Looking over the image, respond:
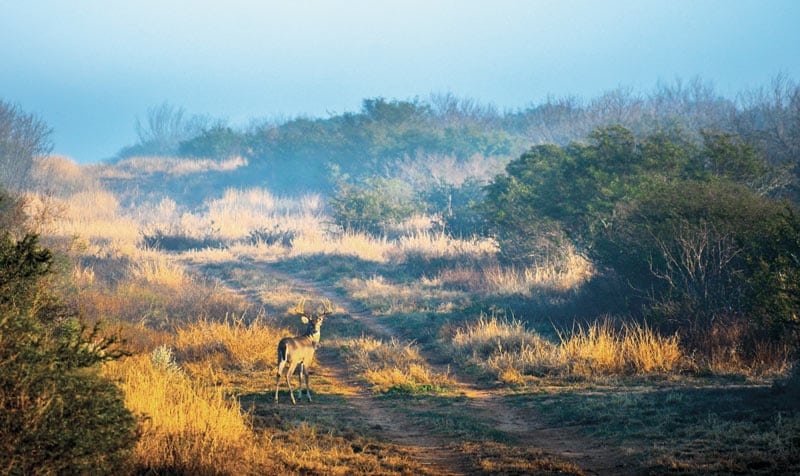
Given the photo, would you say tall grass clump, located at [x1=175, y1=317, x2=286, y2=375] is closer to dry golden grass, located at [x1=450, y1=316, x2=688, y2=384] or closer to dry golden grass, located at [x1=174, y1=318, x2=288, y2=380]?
dry golden grass, located at [x1=174, y1=318, x2=288, y2=380]

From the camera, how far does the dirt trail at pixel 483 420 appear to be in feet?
21.0

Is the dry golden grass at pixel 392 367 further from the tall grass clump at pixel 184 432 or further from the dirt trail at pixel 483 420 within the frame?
the tall grass clump at pixel 184 432

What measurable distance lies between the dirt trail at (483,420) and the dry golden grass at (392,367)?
210 mm

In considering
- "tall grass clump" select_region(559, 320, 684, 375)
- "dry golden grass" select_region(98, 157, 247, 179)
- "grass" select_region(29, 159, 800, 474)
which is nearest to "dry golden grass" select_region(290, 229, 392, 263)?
"grass" select_region(29, 159, 800, 474)

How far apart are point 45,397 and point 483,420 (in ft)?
15.8

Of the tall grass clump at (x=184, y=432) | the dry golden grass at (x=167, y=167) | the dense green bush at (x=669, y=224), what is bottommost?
the tall grass clump at (x=184, y=432)

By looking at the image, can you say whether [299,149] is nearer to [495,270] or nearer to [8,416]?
[495,270]

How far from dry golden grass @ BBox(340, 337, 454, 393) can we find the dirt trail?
0.21 meters

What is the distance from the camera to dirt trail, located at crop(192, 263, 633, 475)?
6.39 metres

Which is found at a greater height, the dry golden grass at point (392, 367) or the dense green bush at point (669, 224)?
the dense green bush at point (669, 224)

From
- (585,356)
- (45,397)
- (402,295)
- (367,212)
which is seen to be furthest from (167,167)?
(45,397)

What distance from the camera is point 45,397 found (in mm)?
4469

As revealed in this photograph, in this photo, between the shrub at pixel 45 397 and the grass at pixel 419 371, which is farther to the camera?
the grass at pixel 419 371

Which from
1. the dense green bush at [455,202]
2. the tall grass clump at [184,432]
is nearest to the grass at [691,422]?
the tall grass clump at [184,432]
